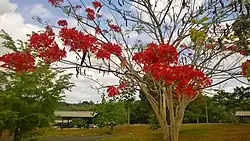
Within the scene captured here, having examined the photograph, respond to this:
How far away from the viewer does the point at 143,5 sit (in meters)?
10.6

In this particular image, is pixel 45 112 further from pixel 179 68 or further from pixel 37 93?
pixel 179 68

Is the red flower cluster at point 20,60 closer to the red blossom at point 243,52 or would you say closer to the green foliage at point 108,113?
the red blossom at point 243,52

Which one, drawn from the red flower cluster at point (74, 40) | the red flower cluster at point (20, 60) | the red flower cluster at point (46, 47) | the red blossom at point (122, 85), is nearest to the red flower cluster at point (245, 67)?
the red blossom at point (122, 85)

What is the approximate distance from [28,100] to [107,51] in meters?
7.27

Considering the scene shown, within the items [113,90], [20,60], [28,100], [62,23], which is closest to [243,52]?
[113,90]

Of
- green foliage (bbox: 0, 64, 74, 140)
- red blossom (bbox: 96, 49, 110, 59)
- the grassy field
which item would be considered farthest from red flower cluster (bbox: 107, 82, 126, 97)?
the grassy field

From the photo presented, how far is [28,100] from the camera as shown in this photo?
15023 millimetres

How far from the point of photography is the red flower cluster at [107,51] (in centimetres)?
853

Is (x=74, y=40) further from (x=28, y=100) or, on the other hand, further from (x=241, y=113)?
(x=241, y=113)

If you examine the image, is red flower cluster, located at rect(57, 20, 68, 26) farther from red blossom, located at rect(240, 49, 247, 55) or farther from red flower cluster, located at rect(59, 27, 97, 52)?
red blossom, located at rect(240, 49, 247, 55)

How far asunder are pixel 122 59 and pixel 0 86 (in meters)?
7.44

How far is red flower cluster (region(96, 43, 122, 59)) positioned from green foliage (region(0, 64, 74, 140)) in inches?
225

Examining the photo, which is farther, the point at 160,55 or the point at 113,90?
the point at 113,90

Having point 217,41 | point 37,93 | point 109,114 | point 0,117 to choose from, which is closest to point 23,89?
point 37,93
